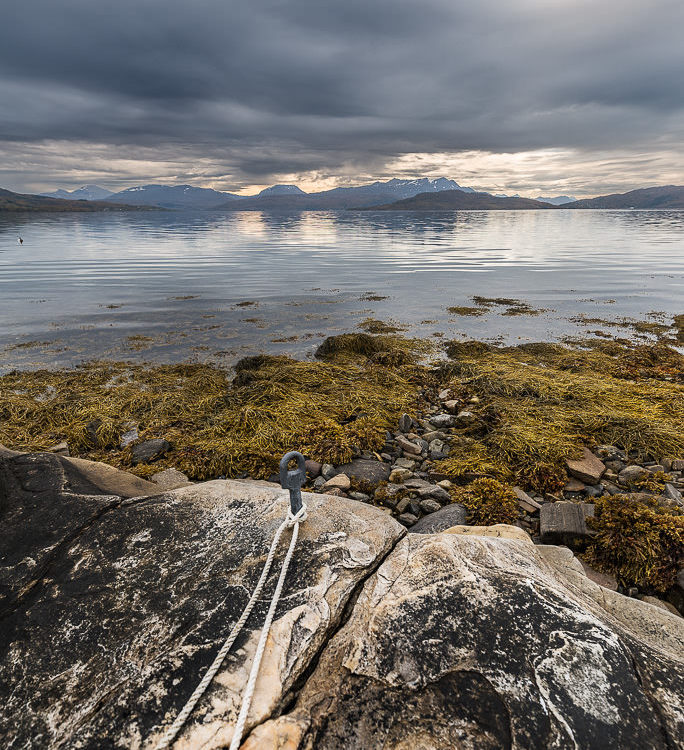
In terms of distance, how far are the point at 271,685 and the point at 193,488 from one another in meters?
2.30

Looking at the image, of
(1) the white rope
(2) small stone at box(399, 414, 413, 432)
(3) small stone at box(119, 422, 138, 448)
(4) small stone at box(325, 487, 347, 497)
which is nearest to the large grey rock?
(1) the white rope

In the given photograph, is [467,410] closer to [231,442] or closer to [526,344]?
[231,442]

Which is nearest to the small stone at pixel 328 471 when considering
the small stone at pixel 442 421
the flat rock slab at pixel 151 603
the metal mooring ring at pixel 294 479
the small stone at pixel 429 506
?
the small stone at pixel 429 506

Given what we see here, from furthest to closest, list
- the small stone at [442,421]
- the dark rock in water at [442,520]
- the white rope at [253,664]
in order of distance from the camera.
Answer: the small stone at [442,421] → the dark rock in water at [442,520] → the white rope at [253,664]

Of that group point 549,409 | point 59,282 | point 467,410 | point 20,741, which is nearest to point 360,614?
point 20,741

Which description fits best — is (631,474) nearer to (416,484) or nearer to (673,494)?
(673,494)

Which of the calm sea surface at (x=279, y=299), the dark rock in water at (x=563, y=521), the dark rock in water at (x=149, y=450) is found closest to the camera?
the dark rock in water at (x=563, y=521)

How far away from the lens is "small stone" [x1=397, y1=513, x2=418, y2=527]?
5.30 metres

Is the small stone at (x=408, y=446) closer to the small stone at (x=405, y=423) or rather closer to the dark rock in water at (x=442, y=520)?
the small stone at (x=405, y=423)

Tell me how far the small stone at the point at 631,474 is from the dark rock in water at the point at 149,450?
7.45 metres

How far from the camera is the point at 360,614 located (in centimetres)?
266

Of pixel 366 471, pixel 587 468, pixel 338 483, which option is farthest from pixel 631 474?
pixel 338 483

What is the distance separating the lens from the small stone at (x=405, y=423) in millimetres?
7883

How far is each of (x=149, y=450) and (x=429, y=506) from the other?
4925 mm
